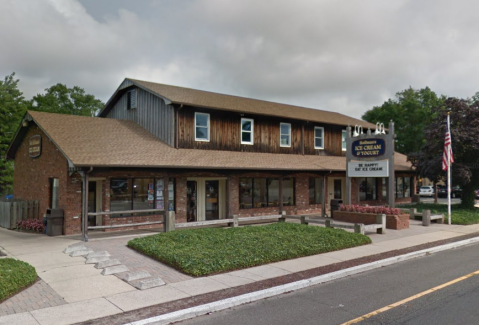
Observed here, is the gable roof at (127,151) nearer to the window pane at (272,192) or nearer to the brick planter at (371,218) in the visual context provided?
the window pane at (272,192)

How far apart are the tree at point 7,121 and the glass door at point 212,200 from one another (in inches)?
720

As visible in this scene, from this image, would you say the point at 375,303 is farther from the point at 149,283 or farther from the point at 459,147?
the point at 459,147

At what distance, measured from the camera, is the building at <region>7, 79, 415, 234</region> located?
15.1 m

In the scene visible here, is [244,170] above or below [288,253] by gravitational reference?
above

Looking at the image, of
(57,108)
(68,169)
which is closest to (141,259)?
(68,169)

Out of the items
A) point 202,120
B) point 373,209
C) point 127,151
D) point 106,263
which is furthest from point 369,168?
point 106,263

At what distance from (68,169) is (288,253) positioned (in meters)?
9.05

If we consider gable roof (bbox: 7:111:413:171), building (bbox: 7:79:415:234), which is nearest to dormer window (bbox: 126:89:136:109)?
building (bbox: 7:79:415:234)

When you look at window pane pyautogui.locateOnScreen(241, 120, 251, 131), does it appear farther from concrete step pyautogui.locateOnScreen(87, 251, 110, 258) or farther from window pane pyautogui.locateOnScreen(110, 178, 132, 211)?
concrete step pyautogui.locateOnScreen(87, 251, 110, 258)

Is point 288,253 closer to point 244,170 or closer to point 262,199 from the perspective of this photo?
point 244,170

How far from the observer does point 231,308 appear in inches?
279

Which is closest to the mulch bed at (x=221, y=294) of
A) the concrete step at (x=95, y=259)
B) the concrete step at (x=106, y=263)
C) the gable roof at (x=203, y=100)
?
the concrete step at (x=106, y=263)

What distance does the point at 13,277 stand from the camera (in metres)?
7.94

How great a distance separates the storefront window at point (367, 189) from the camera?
2694 centimetres
